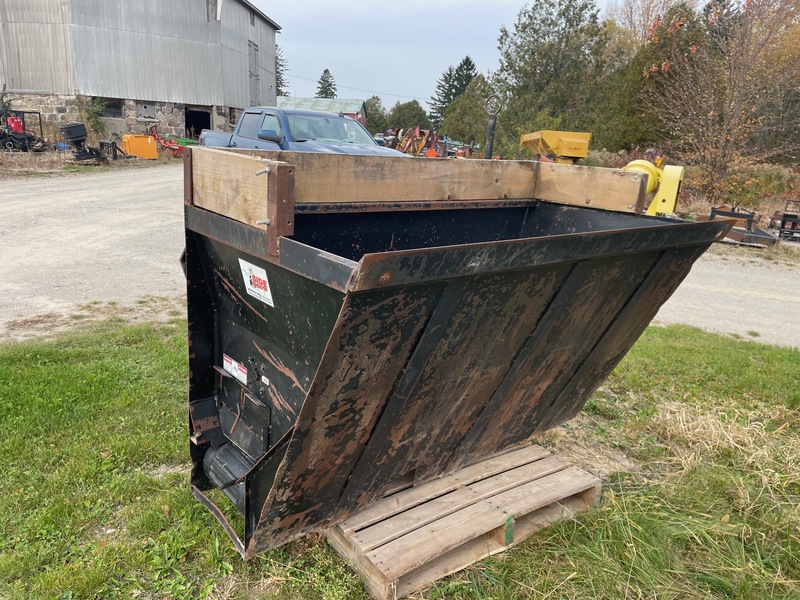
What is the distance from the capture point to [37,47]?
25297mm

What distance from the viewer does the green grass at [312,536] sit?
257 centimetres

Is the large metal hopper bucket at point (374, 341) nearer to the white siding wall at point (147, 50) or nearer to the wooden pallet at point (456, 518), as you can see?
the wooden pallet at point (456, 518)

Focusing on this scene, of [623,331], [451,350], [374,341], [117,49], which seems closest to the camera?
[374,341]

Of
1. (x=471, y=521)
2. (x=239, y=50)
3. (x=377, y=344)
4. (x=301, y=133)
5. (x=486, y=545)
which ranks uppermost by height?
(x=239, y=50)

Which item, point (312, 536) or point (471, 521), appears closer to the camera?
point (471, 521)

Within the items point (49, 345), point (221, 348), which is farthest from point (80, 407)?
point (221, 348)

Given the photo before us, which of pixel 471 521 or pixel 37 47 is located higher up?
pixel 37 47

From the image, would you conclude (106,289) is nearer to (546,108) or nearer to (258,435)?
(258,435)

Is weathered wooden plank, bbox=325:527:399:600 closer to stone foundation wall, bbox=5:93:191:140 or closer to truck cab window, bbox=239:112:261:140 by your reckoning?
truck cab window, bbox=239:112:261:140

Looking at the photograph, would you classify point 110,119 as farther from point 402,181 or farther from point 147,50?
point 402,181

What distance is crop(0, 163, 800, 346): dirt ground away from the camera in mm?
6219

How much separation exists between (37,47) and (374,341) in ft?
98.7

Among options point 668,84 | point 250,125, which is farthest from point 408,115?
point 250,125

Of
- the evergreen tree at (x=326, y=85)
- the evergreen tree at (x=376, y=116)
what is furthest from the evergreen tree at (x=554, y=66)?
the evergreen tree at (x=326, y=85)
